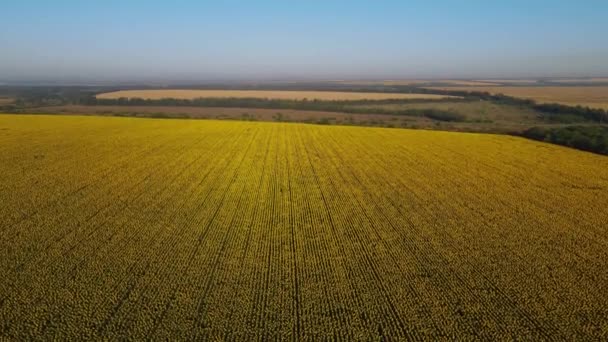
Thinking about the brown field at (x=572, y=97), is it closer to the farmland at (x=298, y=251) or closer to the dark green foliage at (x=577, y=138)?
the dark green foliage at (x=577, y=138)

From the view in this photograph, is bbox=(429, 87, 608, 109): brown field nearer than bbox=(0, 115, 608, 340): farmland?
No

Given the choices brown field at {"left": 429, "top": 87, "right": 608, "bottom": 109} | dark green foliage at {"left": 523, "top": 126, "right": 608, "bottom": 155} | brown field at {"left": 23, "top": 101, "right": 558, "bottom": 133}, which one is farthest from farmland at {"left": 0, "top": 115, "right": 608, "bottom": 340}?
brown field at {"left": 429, "top": 87, "right": 608, "bottom": 109}

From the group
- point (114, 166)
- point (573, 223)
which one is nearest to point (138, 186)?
point (114, 166)

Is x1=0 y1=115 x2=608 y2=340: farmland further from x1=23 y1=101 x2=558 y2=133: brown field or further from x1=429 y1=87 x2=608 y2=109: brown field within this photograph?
x1=429 y1=87 x2=608 y2=109: brown field

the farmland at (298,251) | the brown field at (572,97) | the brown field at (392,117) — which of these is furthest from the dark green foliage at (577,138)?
the brown field at (572,97)

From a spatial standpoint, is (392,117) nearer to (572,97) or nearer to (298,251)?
(298,251)

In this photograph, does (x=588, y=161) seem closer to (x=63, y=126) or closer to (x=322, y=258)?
(x=322, y=258)

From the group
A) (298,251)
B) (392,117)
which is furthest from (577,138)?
(392,117)

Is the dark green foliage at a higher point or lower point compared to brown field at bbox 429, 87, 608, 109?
lower

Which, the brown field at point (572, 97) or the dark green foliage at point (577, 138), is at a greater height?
the brown field at point (572, 97)
